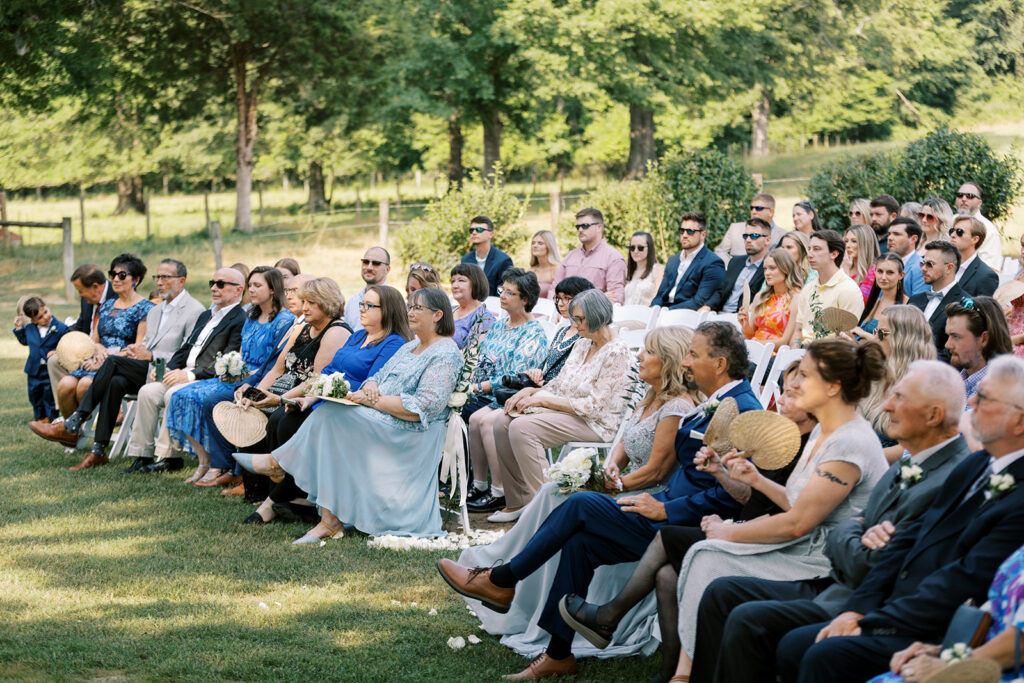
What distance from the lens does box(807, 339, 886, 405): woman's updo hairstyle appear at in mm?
3789

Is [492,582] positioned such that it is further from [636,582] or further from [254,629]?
[254,629]

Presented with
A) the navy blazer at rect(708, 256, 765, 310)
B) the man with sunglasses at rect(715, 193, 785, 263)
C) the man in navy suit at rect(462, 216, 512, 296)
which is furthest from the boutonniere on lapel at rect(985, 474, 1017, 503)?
the man in navy suit at rect(462, 216, 512, 296)

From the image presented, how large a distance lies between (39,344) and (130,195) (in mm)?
32944

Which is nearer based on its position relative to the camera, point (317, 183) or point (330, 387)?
point (330, 387)

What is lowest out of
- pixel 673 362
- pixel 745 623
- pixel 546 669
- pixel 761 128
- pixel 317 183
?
pixel 546 669

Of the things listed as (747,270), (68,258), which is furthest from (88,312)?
Answer: (68,258)

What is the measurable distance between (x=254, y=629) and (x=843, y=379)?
2.90m

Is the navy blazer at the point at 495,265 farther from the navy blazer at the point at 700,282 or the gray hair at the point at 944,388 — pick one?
the gray hair at the point at 944,388

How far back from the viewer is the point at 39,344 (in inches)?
383

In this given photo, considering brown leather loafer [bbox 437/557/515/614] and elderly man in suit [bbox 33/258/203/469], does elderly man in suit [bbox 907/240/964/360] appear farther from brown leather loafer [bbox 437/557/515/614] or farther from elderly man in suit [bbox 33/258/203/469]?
elderly man in suit [bbox 33/258/203/469]

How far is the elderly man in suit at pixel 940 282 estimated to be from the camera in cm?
627

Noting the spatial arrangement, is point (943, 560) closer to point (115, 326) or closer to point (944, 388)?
point (944, 388)

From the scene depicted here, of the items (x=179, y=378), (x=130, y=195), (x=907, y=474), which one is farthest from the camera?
(x=130, y=195)

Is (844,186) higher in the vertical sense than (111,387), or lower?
higher
